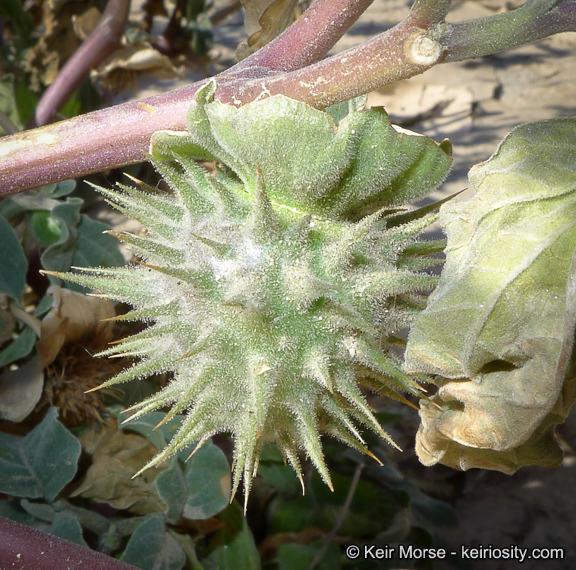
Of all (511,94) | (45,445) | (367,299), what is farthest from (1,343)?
(511,94)

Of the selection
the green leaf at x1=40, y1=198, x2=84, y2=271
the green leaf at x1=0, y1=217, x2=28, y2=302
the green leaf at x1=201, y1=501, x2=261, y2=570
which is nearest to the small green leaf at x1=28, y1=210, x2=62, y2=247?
the green leaf at x1=40, y1=198, x2=84, y2=271

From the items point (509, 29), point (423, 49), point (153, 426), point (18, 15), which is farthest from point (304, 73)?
point (18, 15)

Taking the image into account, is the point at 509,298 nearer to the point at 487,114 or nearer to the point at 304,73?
the point at 304,73

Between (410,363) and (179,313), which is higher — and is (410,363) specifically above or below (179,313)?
below

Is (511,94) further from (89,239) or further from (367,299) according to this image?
(367,299)

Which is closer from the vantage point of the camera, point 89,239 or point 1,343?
point 1,343

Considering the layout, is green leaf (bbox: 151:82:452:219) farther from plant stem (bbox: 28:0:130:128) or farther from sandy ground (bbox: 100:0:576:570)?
sandy ground (bbox: 100:0:576:570)

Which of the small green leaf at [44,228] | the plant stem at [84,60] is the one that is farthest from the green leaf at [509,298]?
the plant stem at [84,60]
